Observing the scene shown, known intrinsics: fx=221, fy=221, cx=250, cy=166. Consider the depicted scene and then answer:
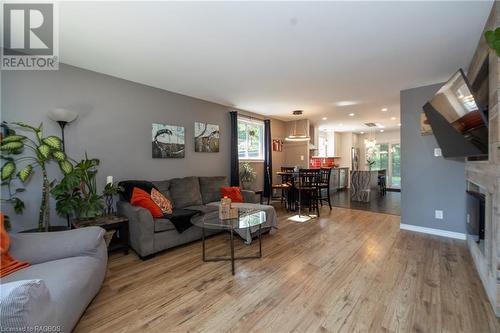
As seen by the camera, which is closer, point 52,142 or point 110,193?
point 52,142

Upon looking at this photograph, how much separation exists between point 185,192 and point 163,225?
0.94m

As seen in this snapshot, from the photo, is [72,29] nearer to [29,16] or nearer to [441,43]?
[29,16]

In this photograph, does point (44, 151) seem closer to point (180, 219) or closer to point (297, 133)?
point (180, 219)

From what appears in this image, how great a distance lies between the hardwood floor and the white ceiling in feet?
7.88

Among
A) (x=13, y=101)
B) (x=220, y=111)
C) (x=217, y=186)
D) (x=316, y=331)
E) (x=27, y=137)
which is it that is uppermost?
(x=220, y=111)

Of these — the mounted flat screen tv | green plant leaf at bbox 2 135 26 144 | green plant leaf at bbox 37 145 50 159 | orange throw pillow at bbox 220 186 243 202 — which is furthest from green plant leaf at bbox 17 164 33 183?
the mounted flat screen tv

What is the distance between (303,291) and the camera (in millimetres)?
1991

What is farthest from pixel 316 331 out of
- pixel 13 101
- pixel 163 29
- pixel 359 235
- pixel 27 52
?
pixel 27 52

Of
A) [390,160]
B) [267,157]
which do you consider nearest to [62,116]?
[267,157]

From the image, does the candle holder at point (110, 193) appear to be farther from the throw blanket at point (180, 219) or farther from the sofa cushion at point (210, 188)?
the sofa cushion at point (210, 188)

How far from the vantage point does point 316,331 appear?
1.52 m

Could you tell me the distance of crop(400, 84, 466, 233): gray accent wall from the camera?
3322 millimetres

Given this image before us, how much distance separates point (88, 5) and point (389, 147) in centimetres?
1039

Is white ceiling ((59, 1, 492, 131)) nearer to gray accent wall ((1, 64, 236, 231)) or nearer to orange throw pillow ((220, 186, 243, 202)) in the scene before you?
gray accent wall ((1, 64, 236, 231))
